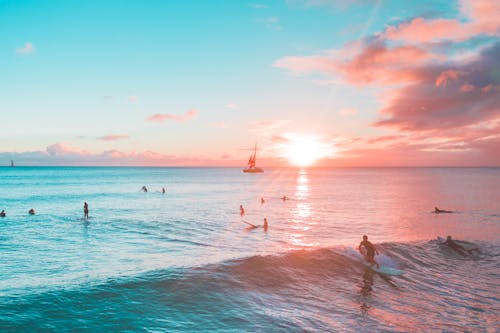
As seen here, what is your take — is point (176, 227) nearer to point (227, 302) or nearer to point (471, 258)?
point (227, 302)

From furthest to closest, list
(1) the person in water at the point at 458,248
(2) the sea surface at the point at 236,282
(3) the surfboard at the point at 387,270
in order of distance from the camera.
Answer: (1) the person in water at the point at 458,248
(3) the surfboard at the point at 387,270
(2) the sea surface at the point at 236,282

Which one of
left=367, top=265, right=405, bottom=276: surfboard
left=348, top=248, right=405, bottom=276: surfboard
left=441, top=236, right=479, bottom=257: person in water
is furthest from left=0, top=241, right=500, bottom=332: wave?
left=441, top=236, right=479, bottom=257: person in water

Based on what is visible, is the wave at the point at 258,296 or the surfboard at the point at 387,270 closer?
the wave at the point at 258,296

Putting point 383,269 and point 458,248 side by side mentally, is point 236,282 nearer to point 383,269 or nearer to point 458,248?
point 383,269

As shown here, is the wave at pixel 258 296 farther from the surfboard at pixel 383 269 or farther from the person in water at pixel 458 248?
the person in water at pixel 458 248

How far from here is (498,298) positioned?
63.7 ft

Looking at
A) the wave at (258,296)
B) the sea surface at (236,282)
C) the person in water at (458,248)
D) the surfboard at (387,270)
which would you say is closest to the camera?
the wave at (258,296)

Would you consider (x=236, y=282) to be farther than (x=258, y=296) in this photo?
Yes

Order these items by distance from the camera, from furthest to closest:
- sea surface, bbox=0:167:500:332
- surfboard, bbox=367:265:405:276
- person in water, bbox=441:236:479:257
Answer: person in water, bbox=441:236:479:257, surfboard, bbox=367:265:405:276, sea surface, bbox=0:167:500:332

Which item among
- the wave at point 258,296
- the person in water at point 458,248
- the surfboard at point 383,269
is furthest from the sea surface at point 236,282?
the person in water at point 458,248

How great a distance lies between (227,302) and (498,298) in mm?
16398

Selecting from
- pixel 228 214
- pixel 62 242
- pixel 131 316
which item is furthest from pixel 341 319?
pixel 228 214

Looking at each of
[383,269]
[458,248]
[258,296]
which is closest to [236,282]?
[258,296]

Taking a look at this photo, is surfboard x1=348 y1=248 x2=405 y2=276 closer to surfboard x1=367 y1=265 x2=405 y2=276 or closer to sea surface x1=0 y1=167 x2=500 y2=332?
surfboard x1=367 y1=265 x2=405 y2=276
